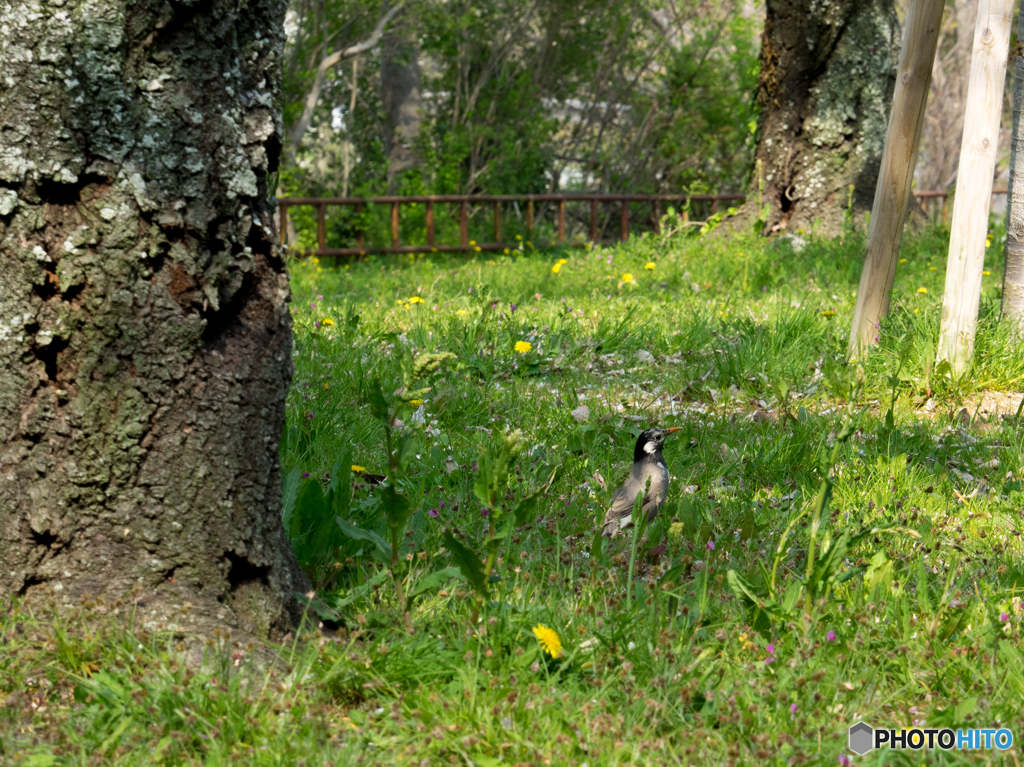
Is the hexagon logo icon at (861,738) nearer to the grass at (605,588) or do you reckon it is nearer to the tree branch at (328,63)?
the grass at (605,588)

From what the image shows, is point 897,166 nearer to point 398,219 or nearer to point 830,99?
point 830,99

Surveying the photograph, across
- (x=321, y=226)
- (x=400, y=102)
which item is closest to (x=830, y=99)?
(x=321, y=226)

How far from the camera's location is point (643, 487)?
3.03 metres

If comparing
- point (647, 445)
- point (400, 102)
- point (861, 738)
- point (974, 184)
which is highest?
point (400, 102)

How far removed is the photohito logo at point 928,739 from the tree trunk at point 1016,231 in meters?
3.54

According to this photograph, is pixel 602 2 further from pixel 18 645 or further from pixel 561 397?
pixel 18 645

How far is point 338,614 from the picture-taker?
2223mm

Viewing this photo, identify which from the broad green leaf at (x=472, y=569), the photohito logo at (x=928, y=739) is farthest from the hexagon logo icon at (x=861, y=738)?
the broad green leaf at (x=472, y=569)

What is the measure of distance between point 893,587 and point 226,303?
1.93m

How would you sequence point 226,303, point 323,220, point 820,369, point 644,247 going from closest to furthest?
point 226,303, point 820,369, point 644,247, point 323,220

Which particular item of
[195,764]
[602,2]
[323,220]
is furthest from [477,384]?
[602,2]

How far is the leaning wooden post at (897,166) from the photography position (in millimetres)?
4457

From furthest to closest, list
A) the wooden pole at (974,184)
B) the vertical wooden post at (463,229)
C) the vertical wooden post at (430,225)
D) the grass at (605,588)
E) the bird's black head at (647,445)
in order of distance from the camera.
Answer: the vertical wooden post at (463,229), the vertical wooden post at (430,225), the wooden pole at (974,184), the bird's black head at (647,445), the grass at (605,588)

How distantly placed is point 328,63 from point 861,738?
50.6ft
